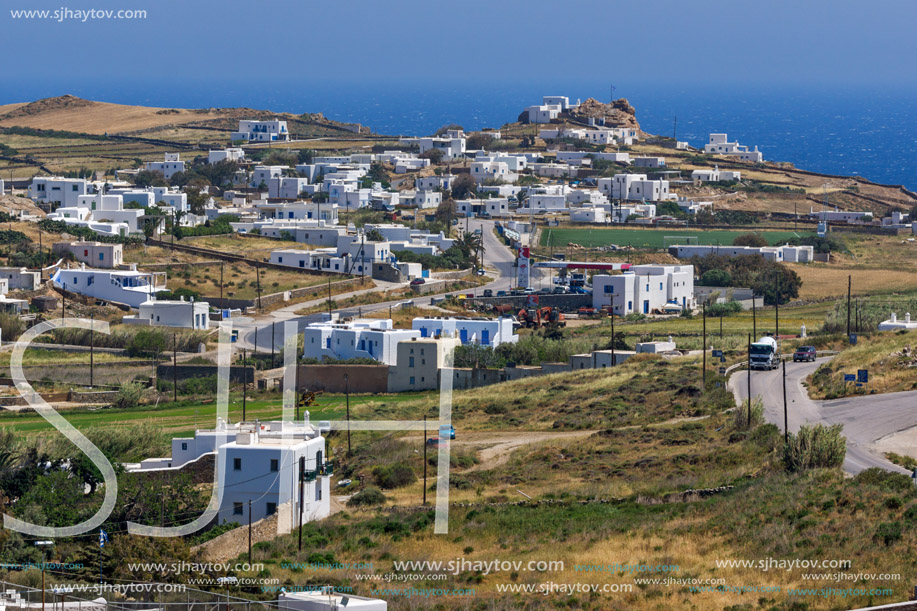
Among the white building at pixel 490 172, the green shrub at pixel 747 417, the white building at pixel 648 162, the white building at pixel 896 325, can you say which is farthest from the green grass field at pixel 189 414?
the white building at pixel 648 162

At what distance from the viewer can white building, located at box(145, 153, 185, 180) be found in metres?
97.7

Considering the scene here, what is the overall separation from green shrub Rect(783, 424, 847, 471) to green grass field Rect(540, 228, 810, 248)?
53608 millimetres

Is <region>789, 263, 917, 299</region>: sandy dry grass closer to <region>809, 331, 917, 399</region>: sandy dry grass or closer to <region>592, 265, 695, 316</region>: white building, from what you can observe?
<region>592, 265, 695, 316</region>: white building

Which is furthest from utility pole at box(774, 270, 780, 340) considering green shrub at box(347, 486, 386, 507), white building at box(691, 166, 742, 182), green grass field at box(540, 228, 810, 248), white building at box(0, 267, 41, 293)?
white building at box(691, 166, 742, 182)

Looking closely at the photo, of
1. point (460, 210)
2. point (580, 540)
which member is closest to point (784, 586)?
point (580, 540)

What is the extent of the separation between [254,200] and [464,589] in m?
70.2

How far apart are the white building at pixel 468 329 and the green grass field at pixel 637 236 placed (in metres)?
28.5

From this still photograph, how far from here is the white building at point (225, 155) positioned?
334 ft

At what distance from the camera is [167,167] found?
98.6m

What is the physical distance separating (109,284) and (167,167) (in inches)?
1660

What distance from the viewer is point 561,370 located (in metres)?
46.7

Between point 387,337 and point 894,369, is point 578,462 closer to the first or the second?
point 894,369

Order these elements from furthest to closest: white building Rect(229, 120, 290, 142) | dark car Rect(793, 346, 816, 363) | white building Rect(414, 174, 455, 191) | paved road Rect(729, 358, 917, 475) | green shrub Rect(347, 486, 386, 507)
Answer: white building Rect(229, 120, 290, 142) → white building Rect(414, 174, 455, 191) → dark car Rect(793, 346, 816, 363) → green shrub Rect(347, 486, 386, 507) → paved road Rect(729, 358, 917, 475)

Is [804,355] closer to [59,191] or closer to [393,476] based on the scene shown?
[393,476]
